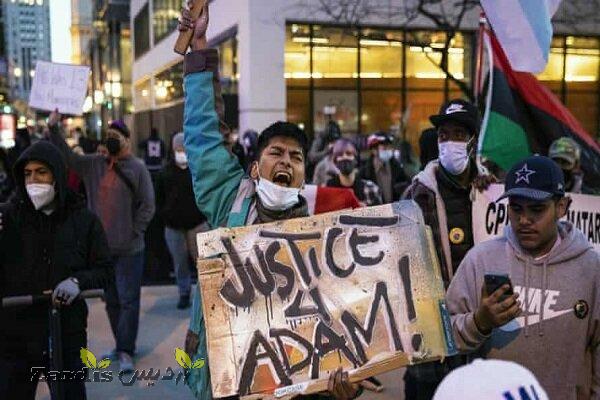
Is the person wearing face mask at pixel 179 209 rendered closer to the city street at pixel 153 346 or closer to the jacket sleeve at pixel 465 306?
the city street at pixel 153 346

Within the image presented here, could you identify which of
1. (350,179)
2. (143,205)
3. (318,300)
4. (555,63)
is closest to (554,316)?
(318,300)

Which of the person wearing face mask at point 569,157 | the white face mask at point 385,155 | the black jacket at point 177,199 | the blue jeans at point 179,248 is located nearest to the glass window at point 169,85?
the white face mask at point 385,155

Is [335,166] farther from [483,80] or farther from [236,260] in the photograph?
[236,260]

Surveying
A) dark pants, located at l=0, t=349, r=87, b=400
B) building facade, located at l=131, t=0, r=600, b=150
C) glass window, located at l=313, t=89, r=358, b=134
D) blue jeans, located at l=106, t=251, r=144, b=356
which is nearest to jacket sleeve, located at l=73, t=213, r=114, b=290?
dark pants, located at l=0, t=349, r=87, b=400

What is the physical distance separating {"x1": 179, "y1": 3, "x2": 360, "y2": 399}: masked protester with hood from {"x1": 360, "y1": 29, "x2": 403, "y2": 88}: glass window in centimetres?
1783

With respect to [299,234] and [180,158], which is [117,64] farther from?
[299,234]

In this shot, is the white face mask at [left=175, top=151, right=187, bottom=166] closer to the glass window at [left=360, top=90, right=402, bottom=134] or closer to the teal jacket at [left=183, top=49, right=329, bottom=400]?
the teal jacket at [left=183, top=49, right=329, bottom=400]

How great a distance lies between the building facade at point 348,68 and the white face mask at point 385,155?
814cm

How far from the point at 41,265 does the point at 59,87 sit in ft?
11.2

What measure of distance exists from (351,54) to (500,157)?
16.6m

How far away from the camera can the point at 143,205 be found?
21.1 ft

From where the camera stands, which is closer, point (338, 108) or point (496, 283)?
point (496, 283)

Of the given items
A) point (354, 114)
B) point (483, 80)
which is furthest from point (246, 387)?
point (354, 114)

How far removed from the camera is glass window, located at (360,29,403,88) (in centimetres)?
2052
